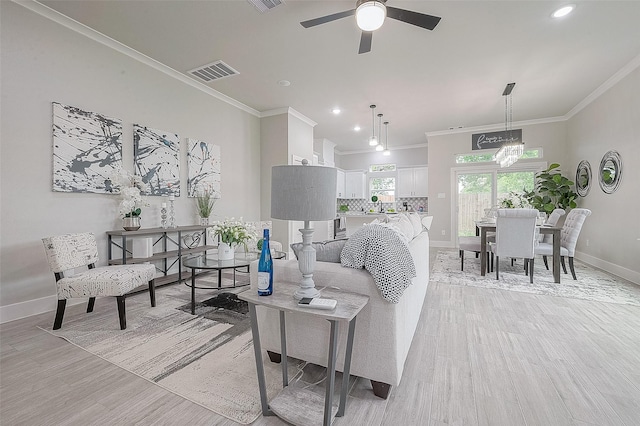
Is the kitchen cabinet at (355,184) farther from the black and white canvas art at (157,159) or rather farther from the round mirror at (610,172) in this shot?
the black and white canvas art at (157,159)

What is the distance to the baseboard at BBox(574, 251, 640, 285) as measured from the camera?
385cm

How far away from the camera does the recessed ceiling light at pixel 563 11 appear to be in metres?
2.71

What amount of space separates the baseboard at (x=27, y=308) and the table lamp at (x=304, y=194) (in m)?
3.02

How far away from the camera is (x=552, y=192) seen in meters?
5.76

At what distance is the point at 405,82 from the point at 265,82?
2.22 m

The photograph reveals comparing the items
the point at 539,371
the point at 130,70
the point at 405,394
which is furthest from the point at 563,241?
the point at 130,70

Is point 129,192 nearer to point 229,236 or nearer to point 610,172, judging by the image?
point 229,236

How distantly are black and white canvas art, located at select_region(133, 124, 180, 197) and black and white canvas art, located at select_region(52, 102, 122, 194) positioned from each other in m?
0.23

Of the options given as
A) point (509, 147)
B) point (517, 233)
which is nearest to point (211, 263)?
point (517, 233)

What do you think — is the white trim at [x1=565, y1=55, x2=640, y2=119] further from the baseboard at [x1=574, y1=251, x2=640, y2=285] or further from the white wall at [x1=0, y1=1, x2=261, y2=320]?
the white wall at [x1=0, y1=1, x2=261, y2=320]

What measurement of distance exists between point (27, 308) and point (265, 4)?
3.74 m

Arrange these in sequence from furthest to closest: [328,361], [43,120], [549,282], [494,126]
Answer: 1. [494,126]
2. [549,282]
3. [43,120]
4. [328,361]

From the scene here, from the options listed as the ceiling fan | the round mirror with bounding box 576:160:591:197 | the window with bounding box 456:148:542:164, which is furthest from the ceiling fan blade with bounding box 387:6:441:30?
the window with bounding box 456:148:542:164

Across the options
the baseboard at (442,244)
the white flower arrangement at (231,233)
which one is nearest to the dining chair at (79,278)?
the white flower arrangement at (231,233)
